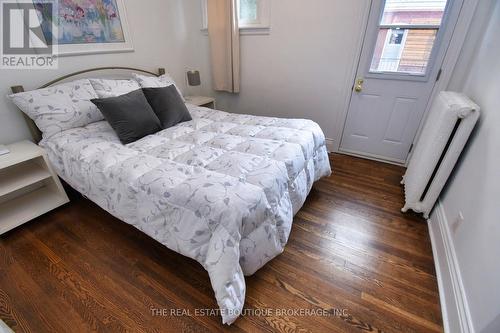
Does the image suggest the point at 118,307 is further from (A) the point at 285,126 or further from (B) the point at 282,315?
(A) the point at 285,126

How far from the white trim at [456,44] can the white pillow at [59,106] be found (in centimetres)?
322

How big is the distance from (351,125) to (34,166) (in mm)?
3234

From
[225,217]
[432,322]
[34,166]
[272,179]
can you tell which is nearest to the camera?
[225,217]

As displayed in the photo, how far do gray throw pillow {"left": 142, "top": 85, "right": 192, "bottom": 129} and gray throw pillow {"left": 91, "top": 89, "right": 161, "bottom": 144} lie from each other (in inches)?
5.3

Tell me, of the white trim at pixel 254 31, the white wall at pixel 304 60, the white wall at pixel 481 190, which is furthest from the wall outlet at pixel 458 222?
the white trim at pixel 254 31

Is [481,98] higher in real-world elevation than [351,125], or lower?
higher

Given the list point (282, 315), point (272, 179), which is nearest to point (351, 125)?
point (272, 179)

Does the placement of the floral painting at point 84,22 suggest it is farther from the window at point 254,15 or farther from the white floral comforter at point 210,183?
the window at point 254,15

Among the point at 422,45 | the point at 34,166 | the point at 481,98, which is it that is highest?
the point at 422,45

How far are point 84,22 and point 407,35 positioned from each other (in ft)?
10.1

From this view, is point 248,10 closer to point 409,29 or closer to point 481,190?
point 409,29

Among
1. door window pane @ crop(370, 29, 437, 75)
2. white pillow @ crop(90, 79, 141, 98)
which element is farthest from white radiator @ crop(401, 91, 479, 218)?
white pillow @ crop(90, 79, 141, 98)

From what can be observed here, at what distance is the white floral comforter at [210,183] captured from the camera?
111 cm

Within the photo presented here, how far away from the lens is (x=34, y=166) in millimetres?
1963
